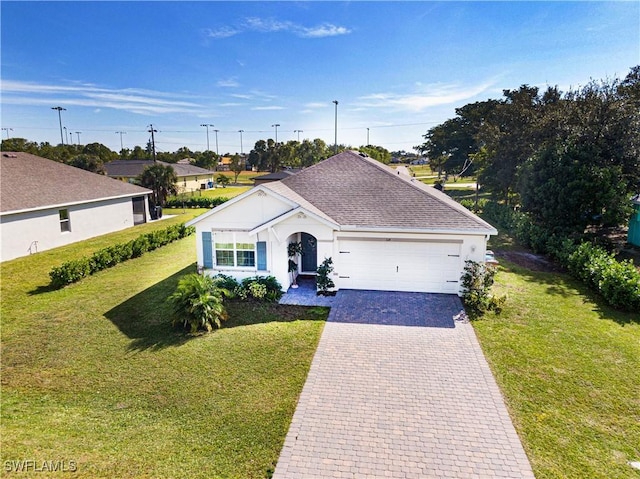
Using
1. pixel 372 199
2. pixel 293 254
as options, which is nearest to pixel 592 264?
pixel 372 199

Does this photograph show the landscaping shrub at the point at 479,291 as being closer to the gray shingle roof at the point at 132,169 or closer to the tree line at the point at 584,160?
the tree line at the point at 584,160

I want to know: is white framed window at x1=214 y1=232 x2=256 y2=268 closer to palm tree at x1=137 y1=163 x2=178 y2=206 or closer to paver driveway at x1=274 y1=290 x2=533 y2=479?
paver driveway at x1=274 y1=290 x2=533 y2=479

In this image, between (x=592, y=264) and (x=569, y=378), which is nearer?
(x=569, y=378)

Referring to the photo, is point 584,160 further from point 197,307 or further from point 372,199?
point 197,307

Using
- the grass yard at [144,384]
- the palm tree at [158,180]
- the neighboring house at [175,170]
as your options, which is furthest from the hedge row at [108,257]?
the neighboring house at [175,170]

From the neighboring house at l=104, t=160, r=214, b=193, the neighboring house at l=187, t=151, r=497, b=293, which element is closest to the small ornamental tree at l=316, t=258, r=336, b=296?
the neighboring house at l=187, t=151, r=497, b=293

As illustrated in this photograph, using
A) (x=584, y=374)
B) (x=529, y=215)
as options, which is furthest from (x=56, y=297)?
(x=529, y=215)

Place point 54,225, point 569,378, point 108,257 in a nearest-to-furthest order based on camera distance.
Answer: point 569,378, point 108,257, point 54,225

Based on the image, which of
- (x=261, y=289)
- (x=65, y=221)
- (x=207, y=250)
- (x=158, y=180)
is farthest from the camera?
(x=158, y=180)
